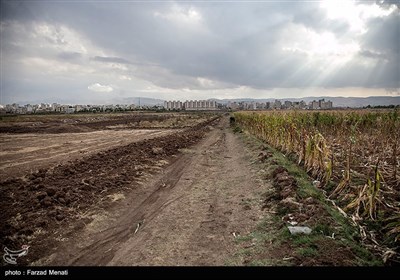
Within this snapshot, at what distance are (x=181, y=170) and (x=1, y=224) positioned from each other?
25.9 ft

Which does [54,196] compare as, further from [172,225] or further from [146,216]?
[172,225]

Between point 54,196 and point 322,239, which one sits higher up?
point 322,239

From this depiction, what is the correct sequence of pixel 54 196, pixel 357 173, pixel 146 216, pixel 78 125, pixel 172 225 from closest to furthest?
1. pixel 172 225
2. pixel 146 216
3. pixel 54 196
4. pixel 357 173
5. pixel 78 125

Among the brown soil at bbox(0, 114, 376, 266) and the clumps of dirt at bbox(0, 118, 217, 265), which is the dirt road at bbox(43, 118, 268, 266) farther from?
the clumps of dirt at bbox(0, 118, 217, 265)

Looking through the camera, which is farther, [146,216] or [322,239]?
[146,216]

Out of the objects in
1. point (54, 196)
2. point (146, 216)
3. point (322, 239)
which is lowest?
point (146, 216)

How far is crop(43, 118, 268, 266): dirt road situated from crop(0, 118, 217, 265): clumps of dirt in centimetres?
55

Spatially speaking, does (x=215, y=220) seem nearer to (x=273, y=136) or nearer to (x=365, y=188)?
(x=365, y=188)

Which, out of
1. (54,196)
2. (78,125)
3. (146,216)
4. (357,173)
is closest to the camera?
(146,216)

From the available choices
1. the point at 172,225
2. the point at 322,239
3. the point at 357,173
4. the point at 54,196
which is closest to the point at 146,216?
the point at 172,225

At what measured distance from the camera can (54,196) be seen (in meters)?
8.34

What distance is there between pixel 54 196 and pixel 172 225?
3.75m

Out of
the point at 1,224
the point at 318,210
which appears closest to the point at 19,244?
the point at 1,224
